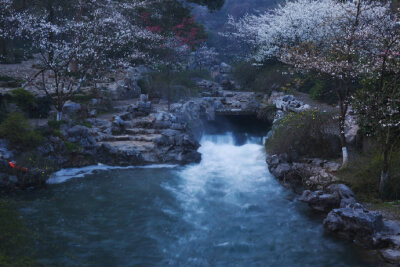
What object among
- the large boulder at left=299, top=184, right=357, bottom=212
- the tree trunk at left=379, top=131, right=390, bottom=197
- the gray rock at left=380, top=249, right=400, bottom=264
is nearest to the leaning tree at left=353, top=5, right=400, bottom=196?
the tree trunk at left=379, top=131, right=390, bottom=197

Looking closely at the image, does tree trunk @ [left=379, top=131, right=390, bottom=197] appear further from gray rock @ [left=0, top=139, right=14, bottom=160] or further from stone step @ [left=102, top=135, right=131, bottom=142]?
gray rock @ [left=0, top=139, right=14, bottom=160]

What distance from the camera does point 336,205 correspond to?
8.58m

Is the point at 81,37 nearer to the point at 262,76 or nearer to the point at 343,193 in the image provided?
the point at 262,76

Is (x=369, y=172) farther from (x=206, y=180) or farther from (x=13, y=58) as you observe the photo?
(x=13, y=58)

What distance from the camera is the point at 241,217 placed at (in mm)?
8688

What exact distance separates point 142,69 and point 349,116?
1425 cm

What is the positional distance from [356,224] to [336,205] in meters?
1.42

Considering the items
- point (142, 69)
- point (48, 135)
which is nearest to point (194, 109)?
point (142, 69)

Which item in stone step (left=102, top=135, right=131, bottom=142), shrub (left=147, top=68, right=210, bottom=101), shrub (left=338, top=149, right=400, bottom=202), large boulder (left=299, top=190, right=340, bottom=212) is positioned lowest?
large boulder (left=299, top=190, right=340, bottom=212)

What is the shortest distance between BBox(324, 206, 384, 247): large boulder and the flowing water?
0.96 ft

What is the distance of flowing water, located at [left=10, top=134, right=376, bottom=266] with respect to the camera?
6809mm

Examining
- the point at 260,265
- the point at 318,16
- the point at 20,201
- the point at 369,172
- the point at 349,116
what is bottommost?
the point at 260,265

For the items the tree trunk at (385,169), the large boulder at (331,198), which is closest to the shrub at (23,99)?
the large boulder at (331,198)

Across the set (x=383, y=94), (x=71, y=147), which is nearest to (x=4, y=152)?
(x=71, y=147)
